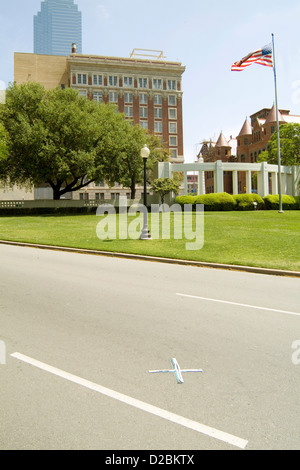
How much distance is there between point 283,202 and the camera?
130ft

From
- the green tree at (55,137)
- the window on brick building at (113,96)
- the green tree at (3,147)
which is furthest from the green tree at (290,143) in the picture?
the green tree at (3,147)

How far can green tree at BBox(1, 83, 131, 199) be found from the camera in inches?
1406

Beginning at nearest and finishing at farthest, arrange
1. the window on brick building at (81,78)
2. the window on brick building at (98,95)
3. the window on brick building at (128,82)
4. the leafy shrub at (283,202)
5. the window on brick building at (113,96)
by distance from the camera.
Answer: the leafy shrub at (283,202) < the window on brick building at (81,78) < the window on brick building at (98,95) < the window on brick building at (113,96) < the window on brick building at (128,82)

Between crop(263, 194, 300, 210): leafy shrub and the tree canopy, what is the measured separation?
16.1 metres

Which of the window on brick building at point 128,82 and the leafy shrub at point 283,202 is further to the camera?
the window on brick building at point 128,82

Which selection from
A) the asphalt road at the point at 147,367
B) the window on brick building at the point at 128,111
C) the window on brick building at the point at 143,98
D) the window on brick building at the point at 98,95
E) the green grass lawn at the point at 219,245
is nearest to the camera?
the asphalt road at the point at 147,367

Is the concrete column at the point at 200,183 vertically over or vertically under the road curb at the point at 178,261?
over

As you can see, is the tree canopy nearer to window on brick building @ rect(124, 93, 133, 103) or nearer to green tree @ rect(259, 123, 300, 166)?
green tree @ rect(259, 123, 300, 166)

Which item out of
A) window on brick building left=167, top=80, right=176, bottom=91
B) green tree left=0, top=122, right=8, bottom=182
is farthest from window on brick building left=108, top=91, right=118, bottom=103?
green tree left=0, top=122, right=8, bottom=182

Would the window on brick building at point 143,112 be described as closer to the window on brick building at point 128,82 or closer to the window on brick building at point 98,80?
the window on brick building at point 128,82

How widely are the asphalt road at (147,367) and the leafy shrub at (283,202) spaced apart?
32.7 m

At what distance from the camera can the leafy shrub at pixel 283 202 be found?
39.0 meters

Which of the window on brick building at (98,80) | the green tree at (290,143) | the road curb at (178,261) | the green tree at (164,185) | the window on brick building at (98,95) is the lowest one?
the road curb at (178,261)

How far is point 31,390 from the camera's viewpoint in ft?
11.8
